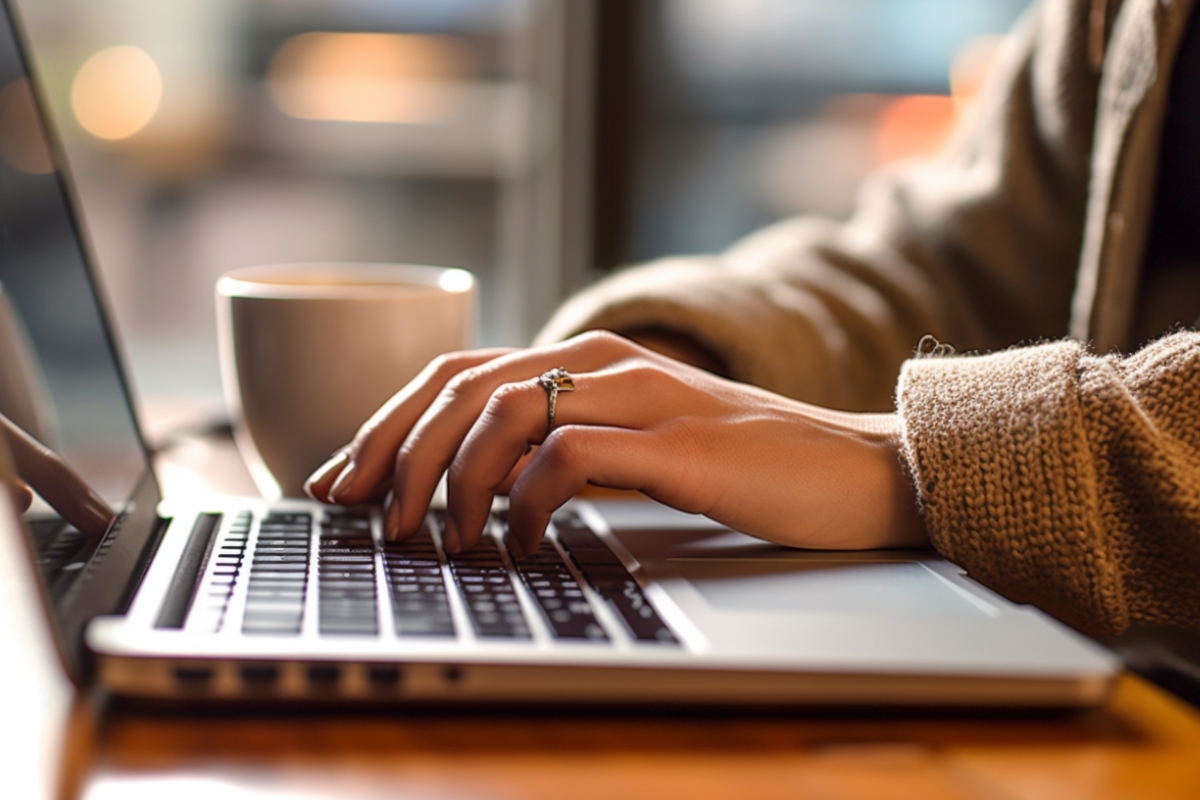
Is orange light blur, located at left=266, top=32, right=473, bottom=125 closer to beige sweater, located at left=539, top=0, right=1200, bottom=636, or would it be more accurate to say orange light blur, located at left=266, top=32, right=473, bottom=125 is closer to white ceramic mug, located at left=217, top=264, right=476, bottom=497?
beige sweater, located at left=539, top=0, right=1200, bottom=636

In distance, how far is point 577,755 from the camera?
290mm

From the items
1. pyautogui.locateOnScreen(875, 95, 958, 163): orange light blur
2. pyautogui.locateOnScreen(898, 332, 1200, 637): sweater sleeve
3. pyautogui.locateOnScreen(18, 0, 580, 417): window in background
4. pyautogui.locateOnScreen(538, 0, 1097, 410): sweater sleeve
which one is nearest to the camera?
pyautogui.locateOnScreen(898, 332, 1200, 637): sweater sleeve

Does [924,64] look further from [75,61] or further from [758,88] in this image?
[75,61]

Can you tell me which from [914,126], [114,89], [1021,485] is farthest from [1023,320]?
[114,89]

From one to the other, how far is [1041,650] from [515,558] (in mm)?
197

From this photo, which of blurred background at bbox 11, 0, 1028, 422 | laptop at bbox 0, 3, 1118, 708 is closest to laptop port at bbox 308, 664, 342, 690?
laptop at bbox 0, 3, 1118, 708

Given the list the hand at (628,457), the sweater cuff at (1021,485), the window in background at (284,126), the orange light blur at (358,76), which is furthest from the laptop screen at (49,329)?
the orange light blur at (358,76)

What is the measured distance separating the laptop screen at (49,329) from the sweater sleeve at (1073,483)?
33cm

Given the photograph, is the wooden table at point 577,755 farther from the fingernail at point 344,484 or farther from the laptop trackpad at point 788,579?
the fingernail at point 344,484

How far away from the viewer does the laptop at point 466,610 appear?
0.99 feet

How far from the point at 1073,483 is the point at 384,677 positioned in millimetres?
262

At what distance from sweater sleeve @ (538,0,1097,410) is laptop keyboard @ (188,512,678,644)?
1.20 feet

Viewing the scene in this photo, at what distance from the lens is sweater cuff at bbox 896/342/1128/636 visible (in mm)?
409

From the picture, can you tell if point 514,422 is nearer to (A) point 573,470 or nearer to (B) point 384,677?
(A) point 573,470
